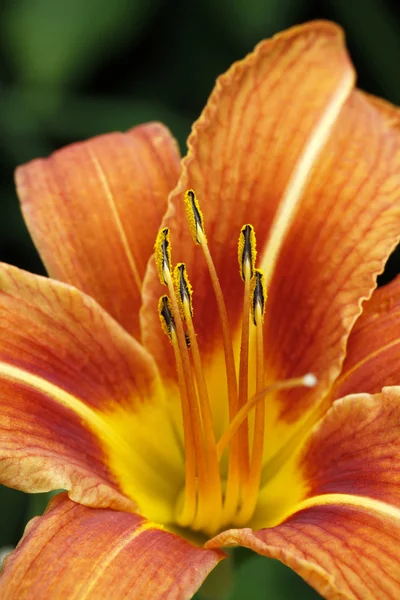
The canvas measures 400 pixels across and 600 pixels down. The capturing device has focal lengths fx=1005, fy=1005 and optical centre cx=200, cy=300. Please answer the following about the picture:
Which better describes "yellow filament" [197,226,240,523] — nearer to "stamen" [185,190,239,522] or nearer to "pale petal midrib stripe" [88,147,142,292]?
"stamen" [185,190,239,522]


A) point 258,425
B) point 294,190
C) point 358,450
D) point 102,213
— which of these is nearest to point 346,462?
point 358,450

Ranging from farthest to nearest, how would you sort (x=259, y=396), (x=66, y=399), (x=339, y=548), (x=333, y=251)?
(x=333, y=251)
(x=66, y=399)
(x=259, y=396)
(x=339, y=548)

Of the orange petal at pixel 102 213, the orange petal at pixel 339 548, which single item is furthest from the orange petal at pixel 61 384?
the orange petal at pixel 339 548

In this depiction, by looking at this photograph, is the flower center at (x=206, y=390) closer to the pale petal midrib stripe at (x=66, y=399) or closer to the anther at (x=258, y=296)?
the anther at (x=258, y=296)

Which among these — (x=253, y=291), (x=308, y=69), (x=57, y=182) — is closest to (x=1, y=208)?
(x=57, y=182)

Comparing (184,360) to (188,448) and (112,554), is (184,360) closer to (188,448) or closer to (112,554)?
(188,448)

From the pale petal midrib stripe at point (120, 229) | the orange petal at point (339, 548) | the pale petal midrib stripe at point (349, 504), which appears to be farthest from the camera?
the pale petal midrib stripe at point (120, 229)
